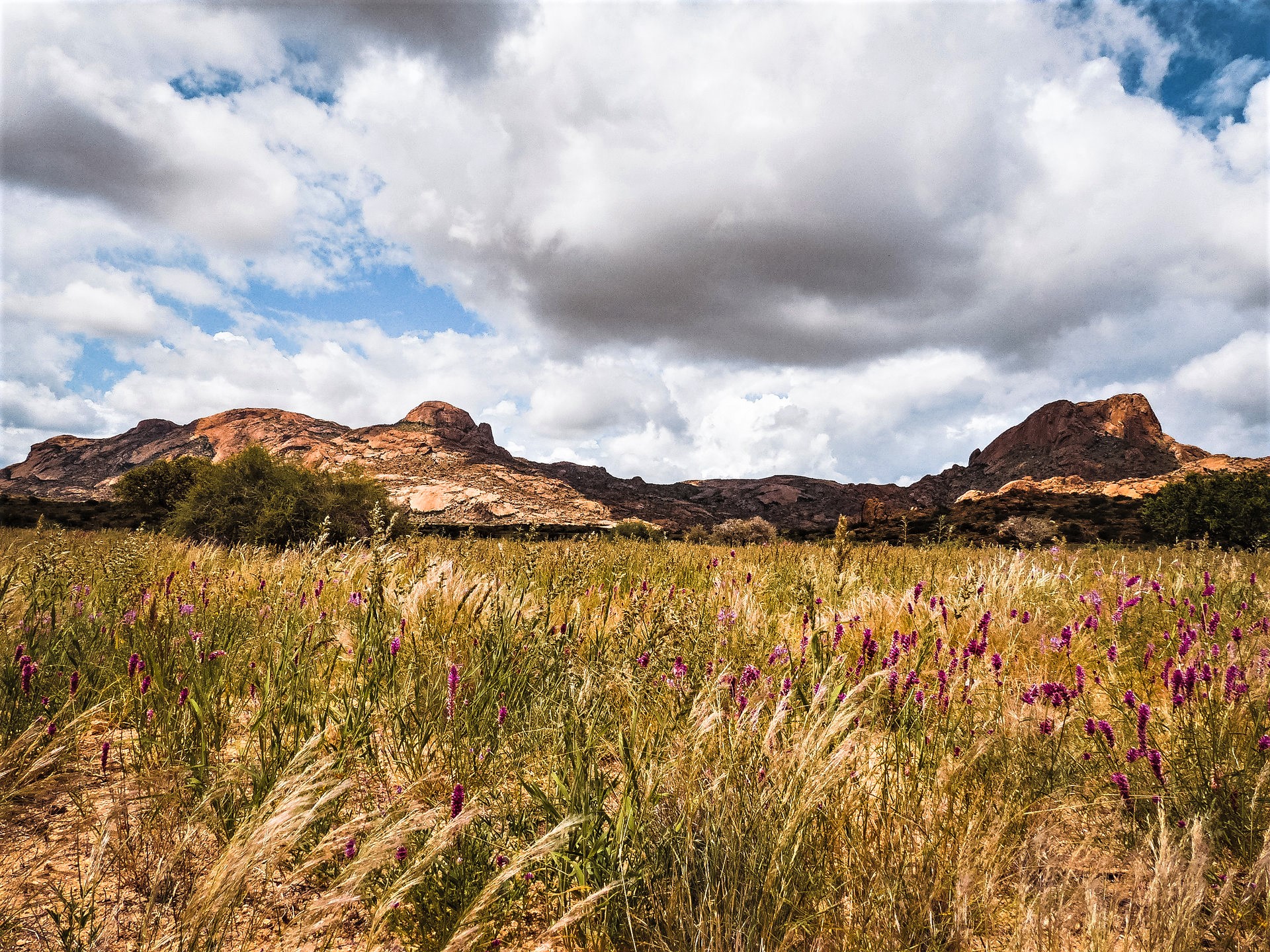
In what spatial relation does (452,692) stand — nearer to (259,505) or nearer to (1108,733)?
(1108,733)

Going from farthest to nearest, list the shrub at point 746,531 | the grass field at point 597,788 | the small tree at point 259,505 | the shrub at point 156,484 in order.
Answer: the shrub at point 156,484, the shrub at point 746,531, the small tree at point 259,505, the grass field at point 597,788

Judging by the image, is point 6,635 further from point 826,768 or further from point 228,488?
point 228,488

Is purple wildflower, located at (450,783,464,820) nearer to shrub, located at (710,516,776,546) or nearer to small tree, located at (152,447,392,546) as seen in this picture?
small tree, located at (152,447,392,546)

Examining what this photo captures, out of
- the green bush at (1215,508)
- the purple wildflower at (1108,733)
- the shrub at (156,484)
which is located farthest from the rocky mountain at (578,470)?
the purple wildflower at (1108,733)

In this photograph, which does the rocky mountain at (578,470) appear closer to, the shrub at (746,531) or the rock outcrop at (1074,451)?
the rock outcrop at (1074,451)

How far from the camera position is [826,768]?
174cm

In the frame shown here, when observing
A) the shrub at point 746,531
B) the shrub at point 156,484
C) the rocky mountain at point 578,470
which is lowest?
the shrub at point 746,531

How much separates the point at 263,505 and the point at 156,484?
31.9 metres

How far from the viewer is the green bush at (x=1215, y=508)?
36.5 m

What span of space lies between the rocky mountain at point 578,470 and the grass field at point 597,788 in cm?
3853

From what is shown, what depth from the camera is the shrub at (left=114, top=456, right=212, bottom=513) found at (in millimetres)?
37344

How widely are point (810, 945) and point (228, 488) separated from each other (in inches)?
731

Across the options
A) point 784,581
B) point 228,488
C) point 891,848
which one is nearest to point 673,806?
point 891,848

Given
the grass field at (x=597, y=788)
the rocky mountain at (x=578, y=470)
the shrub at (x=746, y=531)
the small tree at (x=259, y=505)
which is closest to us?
the grass field at (x=597, y=788)
